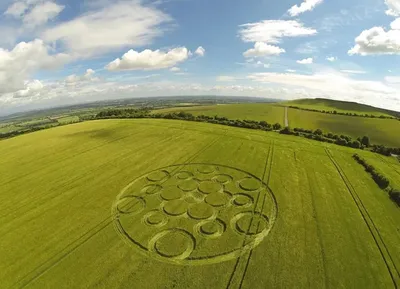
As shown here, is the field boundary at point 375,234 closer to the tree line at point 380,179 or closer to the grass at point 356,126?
the tree line at point 380,179

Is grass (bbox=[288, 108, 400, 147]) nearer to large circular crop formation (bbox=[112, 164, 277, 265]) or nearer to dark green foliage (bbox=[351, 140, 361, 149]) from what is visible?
dark green foliage (bbox=[351, 140, 361, 149])

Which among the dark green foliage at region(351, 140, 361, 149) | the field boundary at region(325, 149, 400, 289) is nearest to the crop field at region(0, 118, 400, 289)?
the field boundary at region(325, 149, 400, 289)

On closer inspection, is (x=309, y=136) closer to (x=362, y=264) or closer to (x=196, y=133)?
(x=196, y=133)

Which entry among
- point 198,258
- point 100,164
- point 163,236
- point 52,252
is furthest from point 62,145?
point 198,258

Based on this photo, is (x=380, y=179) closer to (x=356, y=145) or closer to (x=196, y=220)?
(x=356, y=145)

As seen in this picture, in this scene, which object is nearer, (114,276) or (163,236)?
(114,276)

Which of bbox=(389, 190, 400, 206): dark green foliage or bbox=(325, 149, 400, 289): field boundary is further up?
bbox=(389, 190, 400, 206): dark green foliage

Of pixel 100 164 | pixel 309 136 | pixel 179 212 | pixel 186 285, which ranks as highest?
pixel 309 136

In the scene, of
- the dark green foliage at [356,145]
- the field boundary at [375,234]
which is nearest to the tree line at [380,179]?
the field boundary at [375,234]
